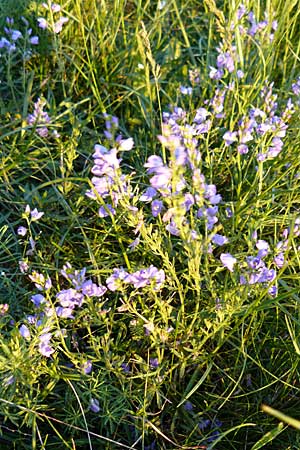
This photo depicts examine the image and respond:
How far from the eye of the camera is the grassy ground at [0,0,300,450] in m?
1.39

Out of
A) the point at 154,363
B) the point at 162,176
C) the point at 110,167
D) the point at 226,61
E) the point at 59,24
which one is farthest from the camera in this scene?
the point at 59,24

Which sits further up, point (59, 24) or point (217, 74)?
point (59, 24)

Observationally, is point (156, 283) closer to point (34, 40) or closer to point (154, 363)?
point (154, 363)

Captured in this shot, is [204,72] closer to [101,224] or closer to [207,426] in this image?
[101,224]

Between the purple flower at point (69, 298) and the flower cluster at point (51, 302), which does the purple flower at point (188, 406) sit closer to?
the flower cluster at point (51, 302)

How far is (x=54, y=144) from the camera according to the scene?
1.95 m

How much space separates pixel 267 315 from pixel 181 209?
23.6 inches

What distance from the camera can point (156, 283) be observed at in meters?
1.45

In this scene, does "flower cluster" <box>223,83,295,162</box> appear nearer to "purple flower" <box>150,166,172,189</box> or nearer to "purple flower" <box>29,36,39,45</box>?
"purple flower" <box>150,166,172,189</box>

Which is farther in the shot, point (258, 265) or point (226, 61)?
point (226, 61)

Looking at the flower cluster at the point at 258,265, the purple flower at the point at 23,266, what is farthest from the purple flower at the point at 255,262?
the purple flower at the point at 23,266

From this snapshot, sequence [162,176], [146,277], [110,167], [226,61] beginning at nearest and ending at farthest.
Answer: [162,176]
[110,167]
[146,277]
[226,61]

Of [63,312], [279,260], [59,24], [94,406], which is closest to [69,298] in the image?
[63,312]

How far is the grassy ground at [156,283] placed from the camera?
139cm
